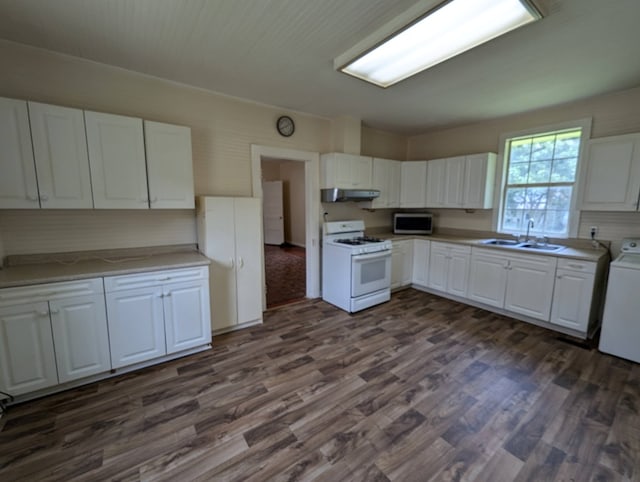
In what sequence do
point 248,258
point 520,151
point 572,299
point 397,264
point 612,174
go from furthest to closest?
point 397,264, point 520,151, point 248,258, point 572,299, point 612,174

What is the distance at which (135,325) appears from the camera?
7.88 feet

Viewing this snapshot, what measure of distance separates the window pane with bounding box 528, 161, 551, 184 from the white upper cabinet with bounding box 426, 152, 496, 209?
18.1 inches

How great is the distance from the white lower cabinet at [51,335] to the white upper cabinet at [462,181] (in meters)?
4.59

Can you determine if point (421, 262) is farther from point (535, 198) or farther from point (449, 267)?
point (535, 198)

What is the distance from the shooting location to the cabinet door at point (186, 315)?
2.55m

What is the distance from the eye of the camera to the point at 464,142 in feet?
14.8

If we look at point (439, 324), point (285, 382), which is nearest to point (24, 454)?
point (285, 382)

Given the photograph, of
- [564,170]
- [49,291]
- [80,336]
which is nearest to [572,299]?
[564,170]

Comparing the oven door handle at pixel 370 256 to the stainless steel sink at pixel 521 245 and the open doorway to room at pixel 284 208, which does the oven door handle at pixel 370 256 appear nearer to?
the stainless steel sink at pixel 521 245

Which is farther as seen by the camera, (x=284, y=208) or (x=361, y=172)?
(x=284, y=208)

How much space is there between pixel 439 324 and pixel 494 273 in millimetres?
1075

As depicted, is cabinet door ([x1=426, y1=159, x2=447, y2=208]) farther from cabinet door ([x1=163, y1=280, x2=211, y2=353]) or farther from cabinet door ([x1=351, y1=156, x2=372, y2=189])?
cabinet door ([x1=163, y1=280, x2=211, y2=353])

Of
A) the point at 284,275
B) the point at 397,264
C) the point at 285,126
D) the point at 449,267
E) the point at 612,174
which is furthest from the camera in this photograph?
the point at 284,275

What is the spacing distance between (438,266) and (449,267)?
0.18 meters
